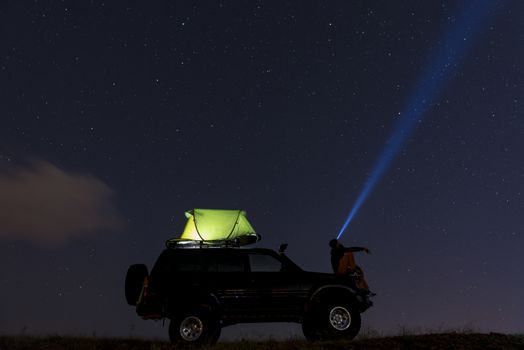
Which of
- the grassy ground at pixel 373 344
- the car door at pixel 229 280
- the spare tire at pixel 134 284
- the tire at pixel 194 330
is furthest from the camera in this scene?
the car door at pixel 229 280

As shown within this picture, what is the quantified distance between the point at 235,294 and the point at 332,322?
1.96 m

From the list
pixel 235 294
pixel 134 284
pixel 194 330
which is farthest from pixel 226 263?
pixel 134 284

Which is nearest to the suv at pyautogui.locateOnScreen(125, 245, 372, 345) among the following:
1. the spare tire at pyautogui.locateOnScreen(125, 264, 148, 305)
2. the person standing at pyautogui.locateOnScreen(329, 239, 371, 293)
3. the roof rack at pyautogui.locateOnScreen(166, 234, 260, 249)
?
the spare tire at pyautogui.locateOnScreen(125, 264, 148, 305)

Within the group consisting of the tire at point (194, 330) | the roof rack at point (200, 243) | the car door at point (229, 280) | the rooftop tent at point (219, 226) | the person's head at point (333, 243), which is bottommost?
the tire at point (194, 330)

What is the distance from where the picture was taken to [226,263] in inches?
471

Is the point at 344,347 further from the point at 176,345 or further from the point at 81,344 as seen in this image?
the point at 81,344

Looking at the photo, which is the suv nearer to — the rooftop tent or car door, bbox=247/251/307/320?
car door, bbox=247/251/307/320

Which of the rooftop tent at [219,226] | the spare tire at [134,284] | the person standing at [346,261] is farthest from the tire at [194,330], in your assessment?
the person standing at [346,261]

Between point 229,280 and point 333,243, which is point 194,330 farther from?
point 333,243

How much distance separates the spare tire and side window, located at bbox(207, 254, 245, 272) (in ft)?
4.30

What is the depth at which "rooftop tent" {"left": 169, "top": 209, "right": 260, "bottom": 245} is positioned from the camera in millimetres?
13352

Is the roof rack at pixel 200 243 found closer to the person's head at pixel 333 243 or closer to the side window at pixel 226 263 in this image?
the side window at pixel 226 263

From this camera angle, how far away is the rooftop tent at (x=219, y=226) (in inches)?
526

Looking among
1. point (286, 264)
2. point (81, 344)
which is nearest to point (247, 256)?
point (286, 264)
